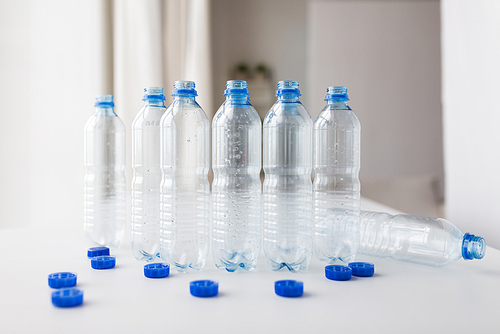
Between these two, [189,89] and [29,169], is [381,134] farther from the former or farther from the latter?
[189,89]

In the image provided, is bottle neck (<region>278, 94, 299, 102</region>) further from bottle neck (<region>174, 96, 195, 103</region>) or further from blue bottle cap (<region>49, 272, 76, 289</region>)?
blue bottle cap (<region>49, 272, 76, 289</region>)

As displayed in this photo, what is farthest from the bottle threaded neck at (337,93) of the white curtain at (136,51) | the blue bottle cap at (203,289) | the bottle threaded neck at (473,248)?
the white curtain at (136,51)

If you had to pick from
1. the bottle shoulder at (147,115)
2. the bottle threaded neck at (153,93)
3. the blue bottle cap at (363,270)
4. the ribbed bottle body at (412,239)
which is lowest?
the blue bottle cap at (363,270)

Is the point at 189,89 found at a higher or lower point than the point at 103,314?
higher

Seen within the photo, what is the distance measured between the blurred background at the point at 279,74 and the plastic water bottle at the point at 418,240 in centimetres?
41

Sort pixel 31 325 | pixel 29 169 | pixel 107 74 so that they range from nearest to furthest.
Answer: pixel 31 325, pixel 29 169, pixel 107 74

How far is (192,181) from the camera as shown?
1.01 m

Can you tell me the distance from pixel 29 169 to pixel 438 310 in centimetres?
284

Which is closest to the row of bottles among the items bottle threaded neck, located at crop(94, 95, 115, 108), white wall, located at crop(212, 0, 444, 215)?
bottle threaded neck, located at crop(94, 95, 115, 108)

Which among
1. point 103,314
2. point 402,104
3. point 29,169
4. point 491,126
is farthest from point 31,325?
point 402,104

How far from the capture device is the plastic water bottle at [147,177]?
1066mm

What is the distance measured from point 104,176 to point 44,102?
70.6 inches

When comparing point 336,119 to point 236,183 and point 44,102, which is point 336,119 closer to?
point 236,183

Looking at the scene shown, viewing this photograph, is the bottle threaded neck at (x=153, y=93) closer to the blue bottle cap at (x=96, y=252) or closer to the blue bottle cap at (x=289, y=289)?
the blue bottle cap at (x=96, y=252)
